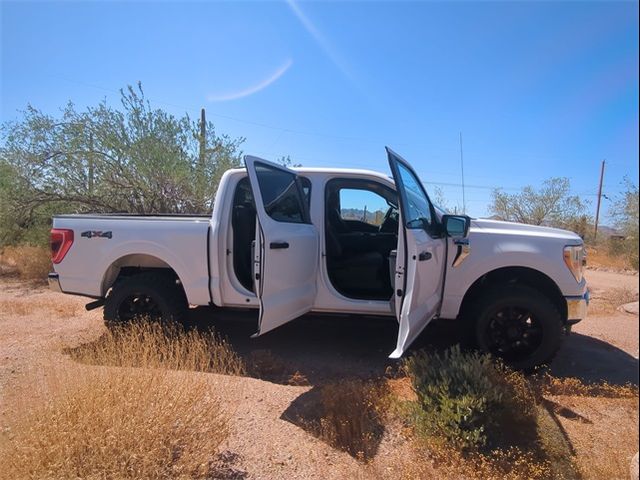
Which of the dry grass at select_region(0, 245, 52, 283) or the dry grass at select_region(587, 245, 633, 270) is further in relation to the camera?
the dry grass at select_region(0, 245, 52, 283)

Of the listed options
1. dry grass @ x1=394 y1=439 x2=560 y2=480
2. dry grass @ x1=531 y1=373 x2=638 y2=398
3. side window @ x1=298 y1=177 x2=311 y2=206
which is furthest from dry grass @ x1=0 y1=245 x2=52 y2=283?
dry grass @ x1=531 y1=373 x2=638 y2=398

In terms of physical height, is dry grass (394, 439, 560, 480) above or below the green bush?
below

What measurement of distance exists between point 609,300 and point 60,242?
9434mm

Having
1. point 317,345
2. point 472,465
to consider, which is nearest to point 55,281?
point 317,345

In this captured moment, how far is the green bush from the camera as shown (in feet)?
9.02

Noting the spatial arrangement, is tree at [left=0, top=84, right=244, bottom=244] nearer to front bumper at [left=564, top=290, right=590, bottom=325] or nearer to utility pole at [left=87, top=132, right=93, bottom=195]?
utility pole at [left=87, top=132, right=93, bottom=195]

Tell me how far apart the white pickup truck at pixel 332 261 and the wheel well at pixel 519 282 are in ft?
0.04

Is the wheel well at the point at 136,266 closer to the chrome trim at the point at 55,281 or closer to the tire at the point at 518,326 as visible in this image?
the chrome trim at the point at 55,281

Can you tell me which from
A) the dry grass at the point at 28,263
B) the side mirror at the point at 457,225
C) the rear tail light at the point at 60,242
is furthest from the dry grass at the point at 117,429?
the dry grass at the point at 28,263

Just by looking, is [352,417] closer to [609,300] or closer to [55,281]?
[55,281]

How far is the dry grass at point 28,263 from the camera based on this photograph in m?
9.62

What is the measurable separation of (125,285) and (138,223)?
0.70 m

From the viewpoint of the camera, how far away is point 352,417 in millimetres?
3014

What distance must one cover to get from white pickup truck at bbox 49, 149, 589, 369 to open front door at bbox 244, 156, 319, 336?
0.5 inches
